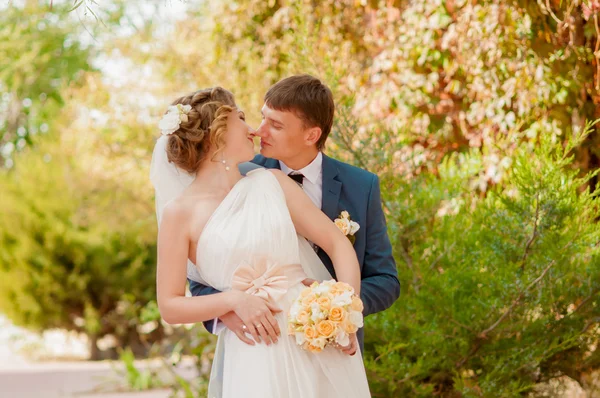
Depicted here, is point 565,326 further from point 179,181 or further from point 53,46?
point 53,46

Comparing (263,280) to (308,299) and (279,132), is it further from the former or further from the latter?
(279,132)

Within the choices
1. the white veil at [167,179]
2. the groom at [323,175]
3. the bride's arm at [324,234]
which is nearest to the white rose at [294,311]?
the bride's arm at [324,234]

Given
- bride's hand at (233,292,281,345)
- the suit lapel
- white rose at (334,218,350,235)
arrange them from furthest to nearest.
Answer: the suit lapel
white rose at (334,218,350,235)
bride's hand at (233,292,281,345)

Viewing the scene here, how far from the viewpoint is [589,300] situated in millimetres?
4566

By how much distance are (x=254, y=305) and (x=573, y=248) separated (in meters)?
2.37

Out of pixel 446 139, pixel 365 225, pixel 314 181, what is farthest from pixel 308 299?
pixel 446 139

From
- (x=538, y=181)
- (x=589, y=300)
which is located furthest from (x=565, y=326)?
(x=538, y=181)

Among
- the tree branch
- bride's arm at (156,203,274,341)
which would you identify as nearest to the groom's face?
bride's arm at (156,203,274,341)

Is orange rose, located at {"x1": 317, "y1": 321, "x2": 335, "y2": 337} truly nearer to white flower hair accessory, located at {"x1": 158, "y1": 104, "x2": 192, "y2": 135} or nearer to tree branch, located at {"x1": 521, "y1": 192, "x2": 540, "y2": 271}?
white flower hair accessory, located at {"x1": 158, "y1": 104, "x2": 192, "y2": 135}

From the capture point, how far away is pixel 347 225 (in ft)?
9.30

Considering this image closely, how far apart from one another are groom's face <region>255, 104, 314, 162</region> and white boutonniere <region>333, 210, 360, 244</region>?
0.31m

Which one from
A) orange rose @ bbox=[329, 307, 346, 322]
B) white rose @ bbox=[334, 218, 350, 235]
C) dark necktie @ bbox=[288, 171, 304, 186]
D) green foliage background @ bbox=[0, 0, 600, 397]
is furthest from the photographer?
green foliage background @ bbox=[0, 0, 600, 397]

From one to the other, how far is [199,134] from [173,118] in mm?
98

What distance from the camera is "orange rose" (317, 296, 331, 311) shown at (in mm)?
2424
